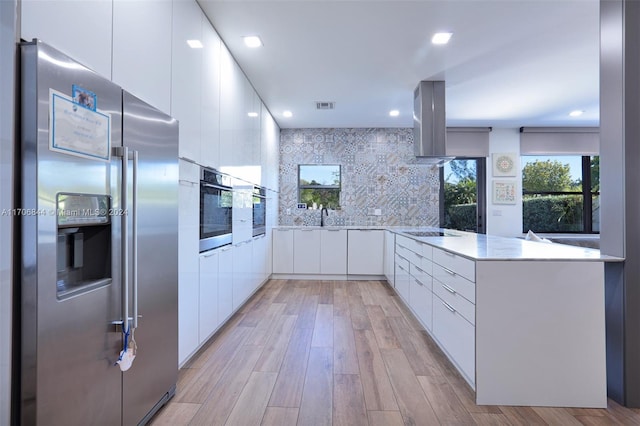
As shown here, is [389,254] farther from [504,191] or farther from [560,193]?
[560,193]

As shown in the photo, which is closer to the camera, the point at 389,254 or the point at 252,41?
the point at 252,41

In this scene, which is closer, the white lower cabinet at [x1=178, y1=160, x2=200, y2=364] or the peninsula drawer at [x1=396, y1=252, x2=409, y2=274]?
the white lower cabinet at [x1=178, y1=160, x2=200, y2=364]

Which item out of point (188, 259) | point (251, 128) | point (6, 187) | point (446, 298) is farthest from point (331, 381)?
point (251, 128)

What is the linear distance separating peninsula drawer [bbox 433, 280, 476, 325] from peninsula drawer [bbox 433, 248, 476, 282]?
0.14m

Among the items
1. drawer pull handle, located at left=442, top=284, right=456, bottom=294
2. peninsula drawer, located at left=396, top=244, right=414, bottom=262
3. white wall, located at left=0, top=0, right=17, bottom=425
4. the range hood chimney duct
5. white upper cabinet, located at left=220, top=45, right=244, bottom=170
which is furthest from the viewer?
the range hood chimney duct

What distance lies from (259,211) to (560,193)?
501cm

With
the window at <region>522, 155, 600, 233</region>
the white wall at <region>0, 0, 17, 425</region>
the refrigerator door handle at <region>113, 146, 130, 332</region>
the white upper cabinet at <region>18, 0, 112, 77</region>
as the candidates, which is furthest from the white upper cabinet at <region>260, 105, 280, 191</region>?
the window at <region>522, 155, 600, 233</region>

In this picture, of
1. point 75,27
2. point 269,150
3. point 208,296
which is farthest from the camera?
point 269,150

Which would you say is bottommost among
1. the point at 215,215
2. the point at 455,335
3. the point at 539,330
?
the point at 455,335

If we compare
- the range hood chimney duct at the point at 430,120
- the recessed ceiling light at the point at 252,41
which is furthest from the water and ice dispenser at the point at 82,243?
the range hood chimney duct at the point at 430,120

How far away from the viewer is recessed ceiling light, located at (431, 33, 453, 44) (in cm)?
277

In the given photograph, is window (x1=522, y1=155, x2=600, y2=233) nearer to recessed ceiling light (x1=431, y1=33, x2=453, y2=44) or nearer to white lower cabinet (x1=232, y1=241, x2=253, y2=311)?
recessed ceiling light (x1=431, y1=33, x2=453, y2=44)

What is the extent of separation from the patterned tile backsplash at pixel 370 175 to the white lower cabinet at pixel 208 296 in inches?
126

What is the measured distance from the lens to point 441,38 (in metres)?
2.83
